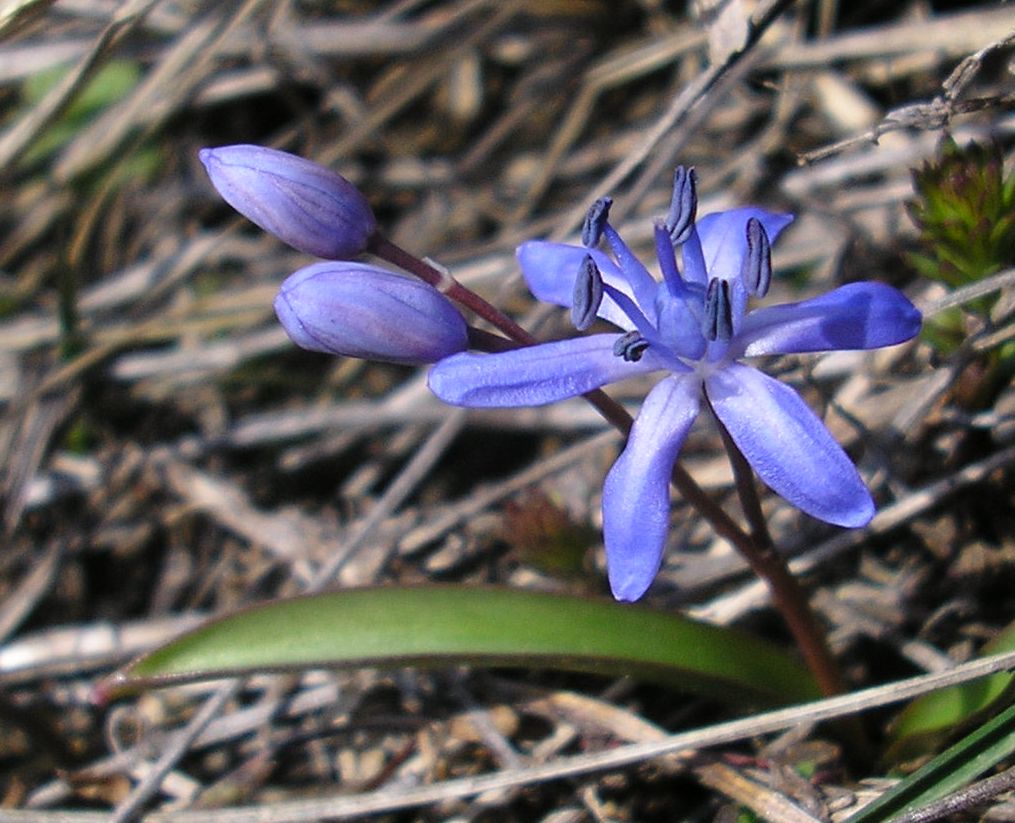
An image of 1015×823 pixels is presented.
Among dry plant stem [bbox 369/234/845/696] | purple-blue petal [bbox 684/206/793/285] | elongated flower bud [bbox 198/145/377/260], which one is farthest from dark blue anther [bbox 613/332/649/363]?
elongated flower bud [bbox 198/145/377/260]

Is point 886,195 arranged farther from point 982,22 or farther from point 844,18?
point 844,18

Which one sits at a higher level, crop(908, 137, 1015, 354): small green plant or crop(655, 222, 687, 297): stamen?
crop(908, 137, 1015, 354): small green plant

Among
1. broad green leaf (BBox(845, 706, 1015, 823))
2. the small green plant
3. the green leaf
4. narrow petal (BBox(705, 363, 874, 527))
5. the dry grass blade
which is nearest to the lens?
narrow petal (BBox(705, 363, 874, 527))

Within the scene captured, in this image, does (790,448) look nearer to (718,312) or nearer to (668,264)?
(718,312)

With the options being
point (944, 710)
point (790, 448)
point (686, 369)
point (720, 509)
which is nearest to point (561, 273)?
point (686, 369)

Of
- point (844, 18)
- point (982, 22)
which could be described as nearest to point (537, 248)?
point (982, 22)

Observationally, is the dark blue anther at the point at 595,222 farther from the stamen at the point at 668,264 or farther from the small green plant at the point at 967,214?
the small green plant at the point at 967,214

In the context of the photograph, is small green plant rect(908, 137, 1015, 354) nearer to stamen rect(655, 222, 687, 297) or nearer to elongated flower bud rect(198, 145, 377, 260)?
stamen rect(655, 222, 687, 297)
